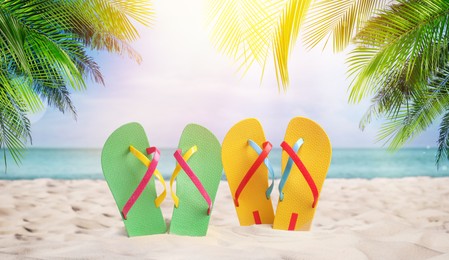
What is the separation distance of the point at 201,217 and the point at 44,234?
81 cm

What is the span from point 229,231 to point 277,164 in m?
7.20

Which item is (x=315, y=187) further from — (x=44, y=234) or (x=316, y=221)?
(x=44, y=234)

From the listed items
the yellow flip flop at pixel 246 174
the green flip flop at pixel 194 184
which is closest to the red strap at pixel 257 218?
the yellow flip flop at pixel 246 174

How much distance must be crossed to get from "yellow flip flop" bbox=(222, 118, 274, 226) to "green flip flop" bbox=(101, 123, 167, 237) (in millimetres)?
301

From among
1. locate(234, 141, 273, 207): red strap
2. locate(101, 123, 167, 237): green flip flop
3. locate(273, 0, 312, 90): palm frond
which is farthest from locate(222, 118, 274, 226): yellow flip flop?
locate(273, 0, 312, 90): palm frond

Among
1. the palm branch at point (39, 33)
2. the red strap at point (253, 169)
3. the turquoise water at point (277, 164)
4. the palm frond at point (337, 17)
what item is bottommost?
the turquoise water at point (277, 164)

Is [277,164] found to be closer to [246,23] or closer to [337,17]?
[337,17]

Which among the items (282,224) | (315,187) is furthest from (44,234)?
(315,187)

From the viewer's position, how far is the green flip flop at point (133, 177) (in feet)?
4.88

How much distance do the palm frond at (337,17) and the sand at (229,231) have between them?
0.98m

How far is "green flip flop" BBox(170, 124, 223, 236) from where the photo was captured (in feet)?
4.99

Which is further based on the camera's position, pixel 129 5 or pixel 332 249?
pixel 129 5

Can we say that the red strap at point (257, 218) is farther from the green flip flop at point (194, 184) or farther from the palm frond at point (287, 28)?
the palm frond at point (287, 28)

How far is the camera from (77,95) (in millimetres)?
7719
